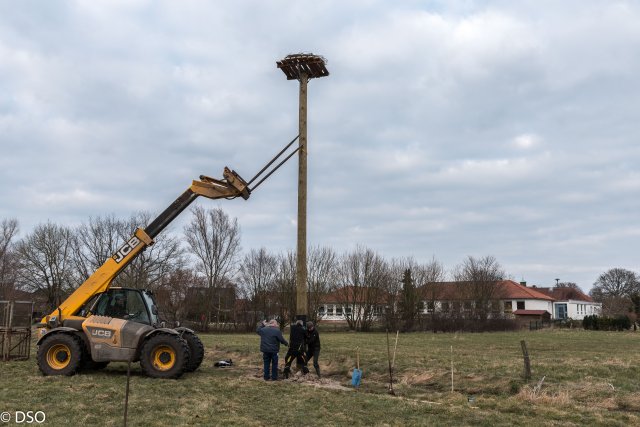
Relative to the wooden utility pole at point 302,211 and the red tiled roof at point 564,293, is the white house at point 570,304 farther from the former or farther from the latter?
the wooden utility pole at point 302,211

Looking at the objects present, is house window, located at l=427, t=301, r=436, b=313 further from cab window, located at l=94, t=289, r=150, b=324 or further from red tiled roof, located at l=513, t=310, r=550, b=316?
cab window, located at l=94, t=289, r=150, b=324

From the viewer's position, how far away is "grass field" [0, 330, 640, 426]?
9.08 metres

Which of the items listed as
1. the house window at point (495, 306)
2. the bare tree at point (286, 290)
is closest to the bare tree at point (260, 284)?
the bare tree at point (286, 290)

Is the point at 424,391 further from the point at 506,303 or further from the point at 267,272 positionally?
the point at 506,303

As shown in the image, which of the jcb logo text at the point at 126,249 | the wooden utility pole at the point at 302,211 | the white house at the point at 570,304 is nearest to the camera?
the jcb logo text at the point at 126,249

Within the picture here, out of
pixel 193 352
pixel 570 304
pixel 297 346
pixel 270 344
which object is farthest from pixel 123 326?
pixel 570 304

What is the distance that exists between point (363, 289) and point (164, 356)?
152 feet

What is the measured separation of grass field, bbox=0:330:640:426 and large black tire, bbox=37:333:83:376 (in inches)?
14.7

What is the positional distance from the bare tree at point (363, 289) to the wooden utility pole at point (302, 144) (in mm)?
41690

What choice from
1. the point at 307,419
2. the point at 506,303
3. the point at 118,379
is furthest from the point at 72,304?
the point at 506,303

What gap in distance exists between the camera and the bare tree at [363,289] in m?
57.2

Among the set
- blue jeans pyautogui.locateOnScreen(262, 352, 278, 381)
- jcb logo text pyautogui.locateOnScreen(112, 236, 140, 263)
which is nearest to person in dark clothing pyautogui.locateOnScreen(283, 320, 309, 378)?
blue jeans pyautogui.locateOnScreen(262, 352, 278, 381)

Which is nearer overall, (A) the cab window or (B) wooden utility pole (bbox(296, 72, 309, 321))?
(A) the cab window

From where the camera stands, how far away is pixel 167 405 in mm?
9758
